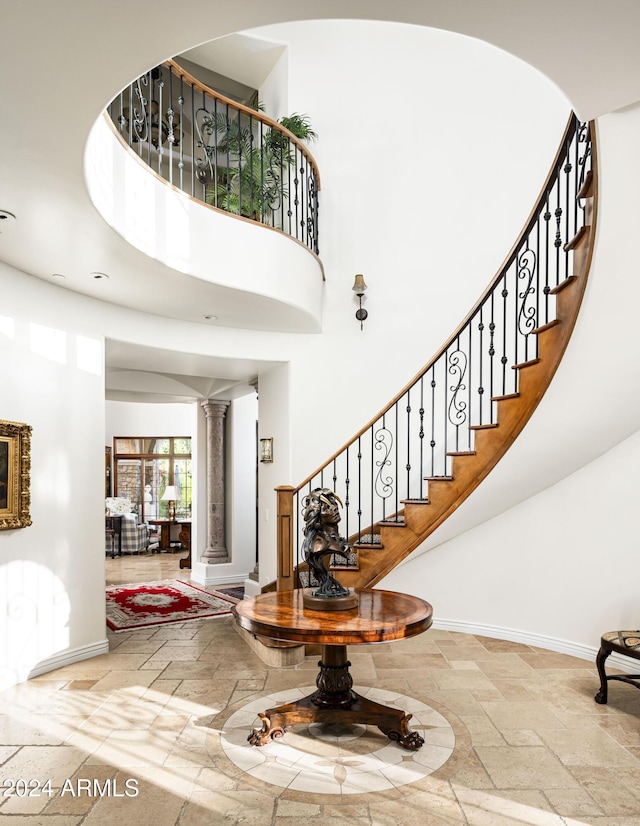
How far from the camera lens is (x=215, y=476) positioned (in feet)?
28.4

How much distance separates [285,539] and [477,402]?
2325 mm

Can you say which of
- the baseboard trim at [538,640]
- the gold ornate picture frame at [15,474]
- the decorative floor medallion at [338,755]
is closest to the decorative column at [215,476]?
the baseboard trim at [538,640]

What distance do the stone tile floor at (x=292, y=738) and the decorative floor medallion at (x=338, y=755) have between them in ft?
0.20

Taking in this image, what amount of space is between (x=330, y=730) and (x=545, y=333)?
109 inches

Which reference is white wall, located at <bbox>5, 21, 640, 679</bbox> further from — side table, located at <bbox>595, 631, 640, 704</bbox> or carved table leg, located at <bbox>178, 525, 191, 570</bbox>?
carved table leg, located at <bbox>178, 525, 191, 570</bbox>

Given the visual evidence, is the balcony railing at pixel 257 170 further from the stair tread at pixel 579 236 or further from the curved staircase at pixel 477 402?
the stair tread at pixel 579 236

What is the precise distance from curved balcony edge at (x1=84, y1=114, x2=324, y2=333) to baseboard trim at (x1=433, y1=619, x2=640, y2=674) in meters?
3.22

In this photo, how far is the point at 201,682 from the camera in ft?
13.8

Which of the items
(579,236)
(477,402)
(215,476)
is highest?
(579,236)

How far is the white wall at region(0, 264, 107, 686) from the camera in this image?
427 cm

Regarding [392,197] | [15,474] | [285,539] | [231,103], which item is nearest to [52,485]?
[15,474]

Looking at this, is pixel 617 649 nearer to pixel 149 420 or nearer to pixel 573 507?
pixel 573 507

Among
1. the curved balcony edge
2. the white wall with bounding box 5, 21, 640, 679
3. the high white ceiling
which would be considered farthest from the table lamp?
the high white ceiling

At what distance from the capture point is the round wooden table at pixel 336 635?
9.57ft
